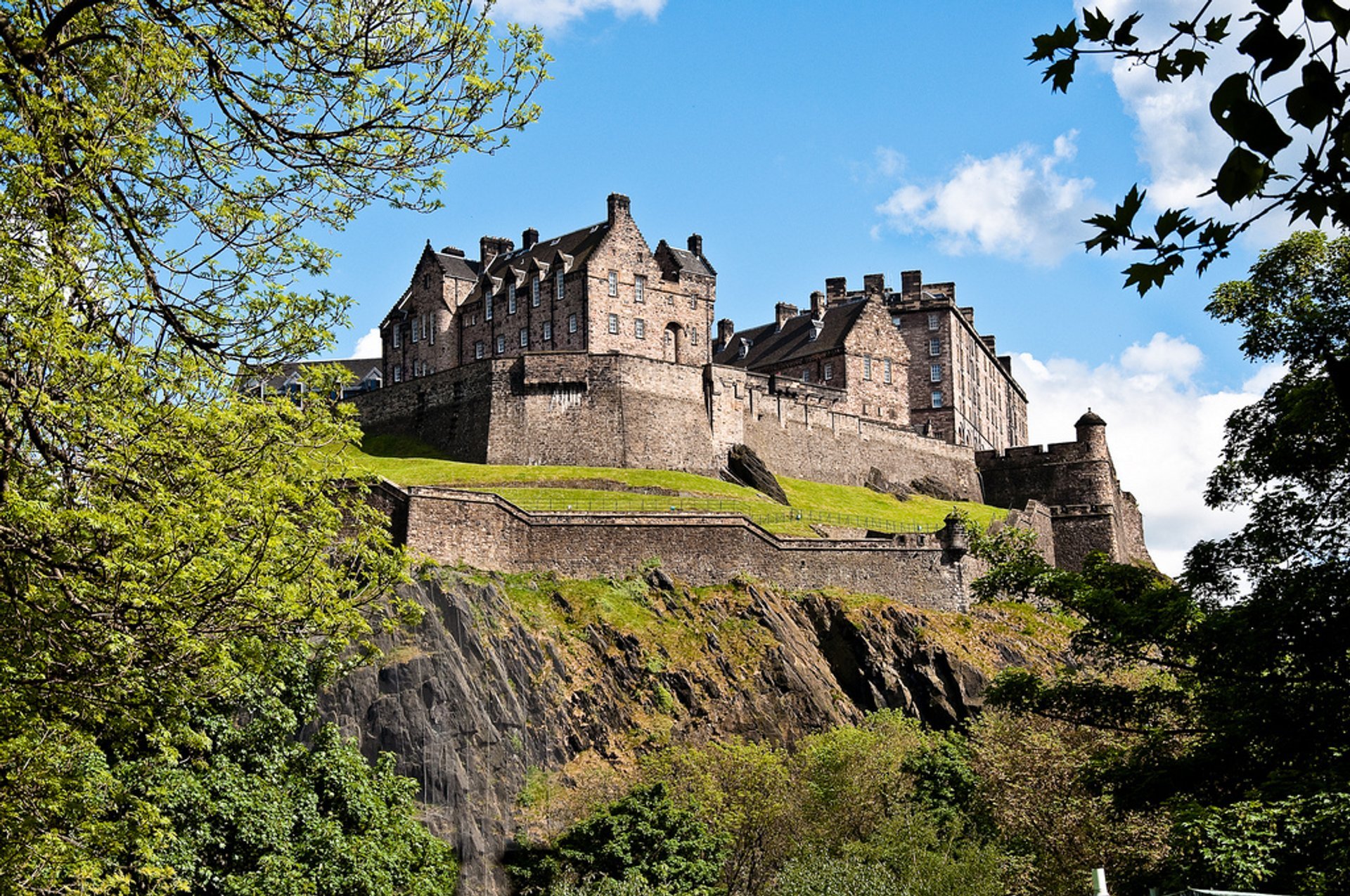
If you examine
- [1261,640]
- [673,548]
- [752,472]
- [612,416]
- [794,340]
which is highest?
[794,340]

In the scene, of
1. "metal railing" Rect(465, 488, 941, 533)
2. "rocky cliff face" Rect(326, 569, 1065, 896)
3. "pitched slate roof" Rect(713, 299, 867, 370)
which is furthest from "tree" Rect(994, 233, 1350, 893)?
"pitched slate roof" Rect(713, 299, 867, 370)

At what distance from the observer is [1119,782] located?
21.2m

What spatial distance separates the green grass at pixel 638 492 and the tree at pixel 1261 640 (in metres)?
34.0

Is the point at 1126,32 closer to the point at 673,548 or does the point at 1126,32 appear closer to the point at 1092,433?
the point at 673,548

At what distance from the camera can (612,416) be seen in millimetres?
67250

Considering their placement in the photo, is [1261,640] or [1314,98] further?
[1261,640]

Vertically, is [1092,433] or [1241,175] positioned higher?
[1092,433]

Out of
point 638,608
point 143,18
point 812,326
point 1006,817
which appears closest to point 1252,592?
point 143,18

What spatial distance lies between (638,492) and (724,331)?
39.7m

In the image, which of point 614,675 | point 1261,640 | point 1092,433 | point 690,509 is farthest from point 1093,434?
point 1261,640

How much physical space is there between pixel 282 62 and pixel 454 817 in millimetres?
33427

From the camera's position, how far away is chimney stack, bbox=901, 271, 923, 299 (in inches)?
3529

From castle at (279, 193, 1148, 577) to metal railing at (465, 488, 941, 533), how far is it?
7179mm

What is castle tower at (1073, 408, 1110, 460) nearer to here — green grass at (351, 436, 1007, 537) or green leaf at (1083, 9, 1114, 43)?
green grass at (351, 436, 1007, 537)
